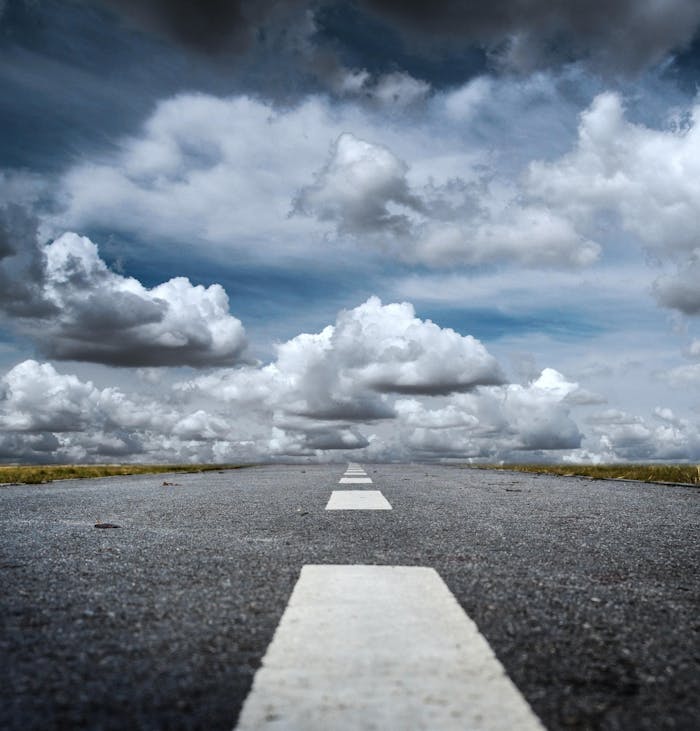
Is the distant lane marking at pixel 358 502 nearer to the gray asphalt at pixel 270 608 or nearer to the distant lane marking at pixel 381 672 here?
the gray asphalt at pixel 270 608

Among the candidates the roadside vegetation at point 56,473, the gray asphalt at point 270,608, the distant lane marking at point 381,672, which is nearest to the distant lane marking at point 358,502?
the gray asphalt at point 270,608

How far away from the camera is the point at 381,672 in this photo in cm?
195

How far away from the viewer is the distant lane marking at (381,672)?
1.63 metres

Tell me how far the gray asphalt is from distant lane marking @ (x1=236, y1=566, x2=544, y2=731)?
7 cm

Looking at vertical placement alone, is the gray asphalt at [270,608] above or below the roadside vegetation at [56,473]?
above

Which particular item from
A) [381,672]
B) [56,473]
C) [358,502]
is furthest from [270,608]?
[56,473]

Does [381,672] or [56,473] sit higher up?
[381,672]

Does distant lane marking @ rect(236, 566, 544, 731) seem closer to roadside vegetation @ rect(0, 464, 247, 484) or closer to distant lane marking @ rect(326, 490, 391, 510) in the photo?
distant lane marking @ rect(326, 490, 391, 510)

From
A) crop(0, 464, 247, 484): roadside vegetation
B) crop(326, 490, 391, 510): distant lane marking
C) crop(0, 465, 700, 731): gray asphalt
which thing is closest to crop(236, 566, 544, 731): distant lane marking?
crop(0, 465, 700, 731): gray asphalt

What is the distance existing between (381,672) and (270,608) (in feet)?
3.01

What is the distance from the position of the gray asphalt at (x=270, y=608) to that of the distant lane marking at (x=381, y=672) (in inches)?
2.8

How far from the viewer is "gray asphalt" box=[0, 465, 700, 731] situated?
1776mm

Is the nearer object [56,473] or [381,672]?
[381,672]

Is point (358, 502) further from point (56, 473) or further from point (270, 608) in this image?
point (56, 473)
